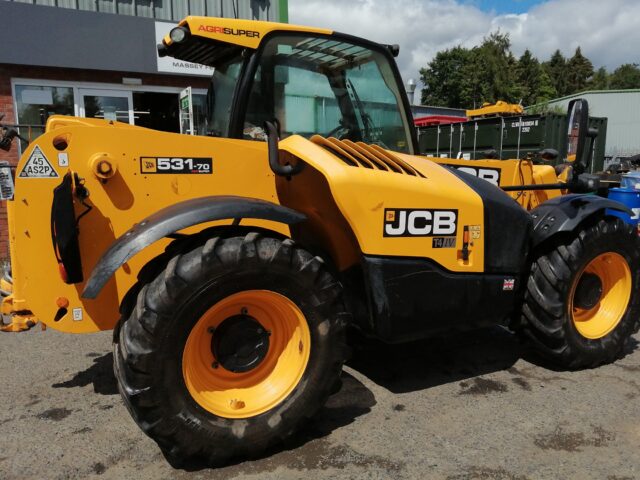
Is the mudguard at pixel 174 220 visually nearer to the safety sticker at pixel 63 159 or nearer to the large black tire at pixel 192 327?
the large black tire at pixel 192 327

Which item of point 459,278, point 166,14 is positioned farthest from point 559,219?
point 166,14

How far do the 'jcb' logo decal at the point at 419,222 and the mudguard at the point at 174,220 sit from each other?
498 mm

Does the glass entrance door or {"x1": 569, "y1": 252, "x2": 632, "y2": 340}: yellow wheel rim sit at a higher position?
the glass entrance door

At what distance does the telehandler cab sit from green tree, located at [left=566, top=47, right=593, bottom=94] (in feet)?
273

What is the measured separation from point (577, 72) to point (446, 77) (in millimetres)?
23435

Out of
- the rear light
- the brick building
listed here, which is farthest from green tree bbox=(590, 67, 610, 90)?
the rear light

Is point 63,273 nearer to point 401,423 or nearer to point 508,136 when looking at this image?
point 401,423

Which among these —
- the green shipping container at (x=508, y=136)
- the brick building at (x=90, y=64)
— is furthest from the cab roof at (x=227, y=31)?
the green shipping container at (x=508, y=136)

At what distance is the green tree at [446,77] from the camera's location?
6456 centimetres

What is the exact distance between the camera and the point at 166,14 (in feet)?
31.0

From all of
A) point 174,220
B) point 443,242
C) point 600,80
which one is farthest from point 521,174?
point 600,80

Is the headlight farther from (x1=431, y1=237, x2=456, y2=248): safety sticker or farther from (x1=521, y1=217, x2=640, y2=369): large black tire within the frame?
(x1=521, y1=217, x2=640, y2=369): large black tire

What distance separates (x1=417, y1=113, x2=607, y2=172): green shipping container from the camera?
41.5 ft

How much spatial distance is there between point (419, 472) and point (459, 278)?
1.12 metres
